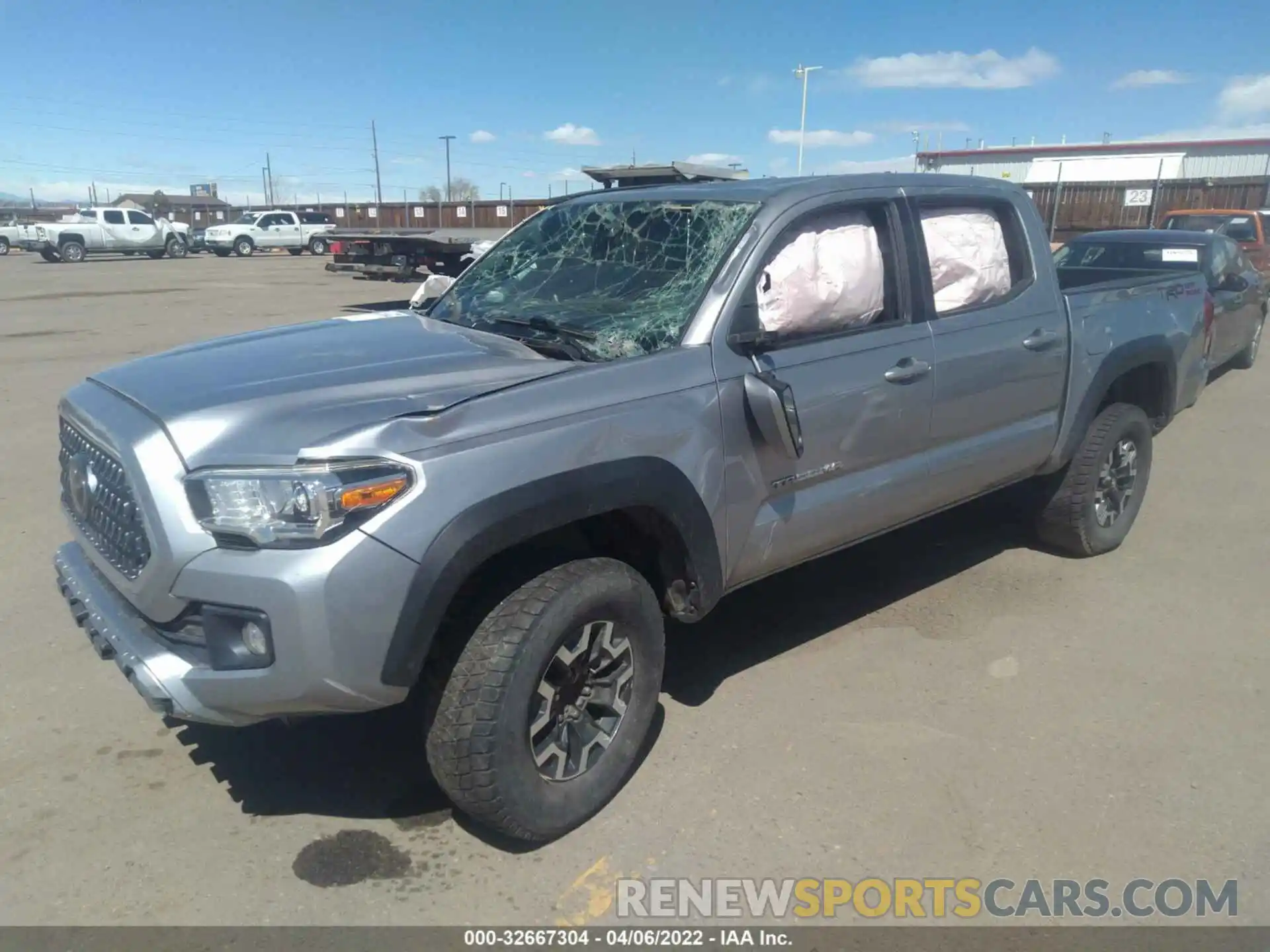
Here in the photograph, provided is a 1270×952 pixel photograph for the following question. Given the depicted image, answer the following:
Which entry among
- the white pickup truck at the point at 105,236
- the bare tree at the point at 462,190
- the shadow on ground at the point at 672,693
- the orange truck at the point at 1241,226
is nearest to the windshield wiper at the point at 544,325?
the shadow on ground at the point at 672,693

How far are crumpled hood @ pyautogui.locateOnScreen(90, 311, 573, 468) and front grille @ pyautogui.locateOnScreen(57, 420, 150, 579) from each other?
21 cm

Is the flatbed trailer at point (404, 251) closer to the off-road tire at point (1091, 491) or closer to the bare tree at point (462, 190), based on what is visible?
the off-road tire at point (1091, 491)

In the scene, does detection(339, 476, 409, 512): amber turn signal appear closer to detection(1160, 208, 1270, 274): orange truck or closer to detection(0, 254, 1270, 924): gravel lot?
detection(0, 254, 1270, 924): gravel lot

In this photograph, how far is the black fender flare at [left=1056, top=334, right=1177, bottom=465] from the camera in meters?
4.77

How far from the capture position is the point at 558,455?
2762 millimetres

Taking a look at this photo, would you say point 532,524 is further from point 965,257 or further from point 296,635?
point 965,257

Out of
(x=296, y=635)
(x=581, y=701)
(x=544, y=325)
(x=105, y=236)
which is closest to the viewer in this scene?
(x=296, y=635)

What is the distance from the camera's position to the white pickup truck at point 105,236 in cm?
3369

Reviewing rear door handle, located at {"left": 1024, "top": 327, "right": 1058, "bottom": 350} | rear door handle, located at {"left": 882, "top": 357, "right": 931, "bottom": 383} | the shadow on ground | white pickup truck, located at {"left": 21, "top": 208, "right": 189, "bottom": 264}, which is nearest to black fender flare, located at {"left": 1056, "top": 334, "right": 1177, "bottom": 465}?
rear door handle, located at {"left": 1024, "top": 327, "right": 1058, "bottom": 350}

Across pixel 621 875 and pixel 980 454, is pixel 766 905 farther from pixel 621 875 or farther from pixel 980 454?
pixel 980 454

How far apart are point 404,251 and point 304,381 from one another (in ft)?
63.9

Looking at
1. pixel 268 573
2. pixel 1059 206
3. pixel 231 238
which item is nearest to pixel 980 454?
pixel 268 573

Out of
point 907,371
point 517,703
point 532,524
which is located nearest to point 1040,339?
point 907,371

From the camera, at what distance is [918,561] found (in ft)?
17.4
